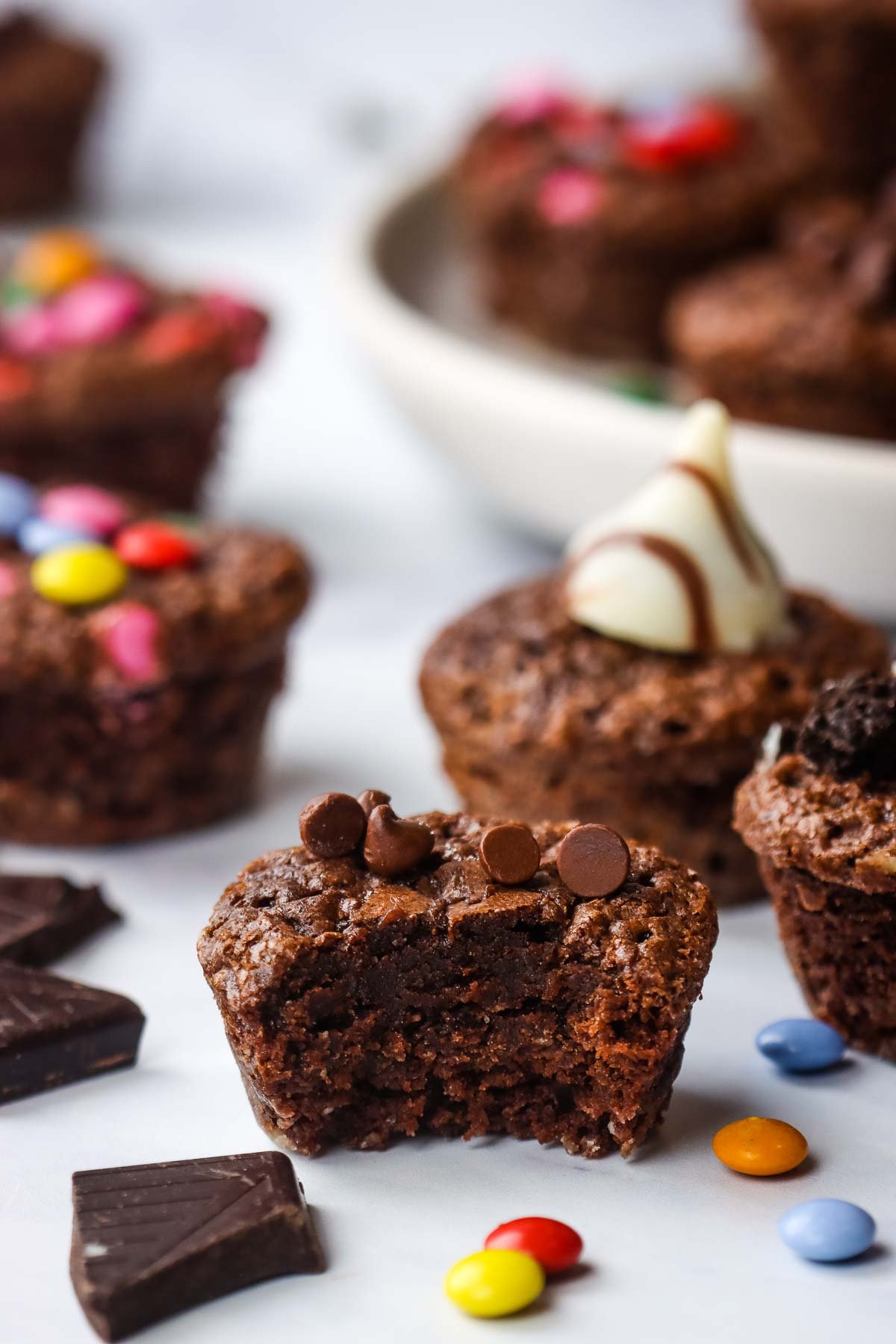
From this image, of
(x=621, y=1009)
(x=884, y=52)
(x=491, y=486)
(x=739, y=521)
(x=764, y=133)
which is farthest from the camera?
(x=764, y=133)

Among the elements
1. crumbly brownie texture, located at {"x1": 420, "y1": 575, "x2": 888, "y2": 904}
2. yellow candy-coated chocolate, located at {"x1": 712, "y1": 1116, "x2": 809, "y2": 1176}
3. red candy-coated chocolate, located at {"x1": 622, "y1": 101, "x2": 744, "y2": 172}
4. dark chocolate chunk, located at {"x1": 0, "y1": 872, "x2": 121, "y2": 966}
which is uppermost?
red candy-coated chocolate, located at {"x1": 622, "y1": 101, "x2": 744, "y2": 172}

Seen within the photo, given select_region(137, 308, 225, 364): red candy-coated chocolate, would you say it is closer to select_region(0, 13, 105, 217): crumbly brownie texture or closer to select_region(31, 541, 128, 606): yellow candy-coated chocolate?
select_region(31, 541, 128, 606): yellow candy-coated chocolate

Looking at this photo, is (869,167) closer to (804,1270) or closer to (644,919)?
(644,919)

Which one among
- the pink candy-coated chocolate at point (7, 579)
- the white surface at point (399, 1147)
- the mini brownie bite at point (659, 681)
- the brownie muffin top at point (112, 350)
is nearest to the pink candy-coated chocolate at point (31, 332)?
the brownie muffin top at point (112, 350)

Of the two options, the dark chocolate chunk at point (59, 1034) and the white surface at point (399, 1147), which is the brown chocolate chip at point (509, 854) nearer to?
the white surface at point (399, 1147)

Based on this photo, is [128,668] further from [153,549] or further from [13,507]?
[13,507]

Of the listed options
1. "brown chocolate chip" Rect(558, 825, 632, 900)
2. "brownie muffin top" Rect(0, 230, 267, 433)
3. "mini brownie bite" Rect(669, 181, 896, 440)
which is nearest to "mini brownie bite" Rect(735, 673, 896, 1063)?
"brown chocolate chip" Rect(558, 825, 632, 900)


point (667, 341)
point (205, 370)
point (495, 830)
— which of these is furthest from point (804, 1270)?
point (667, 341)
